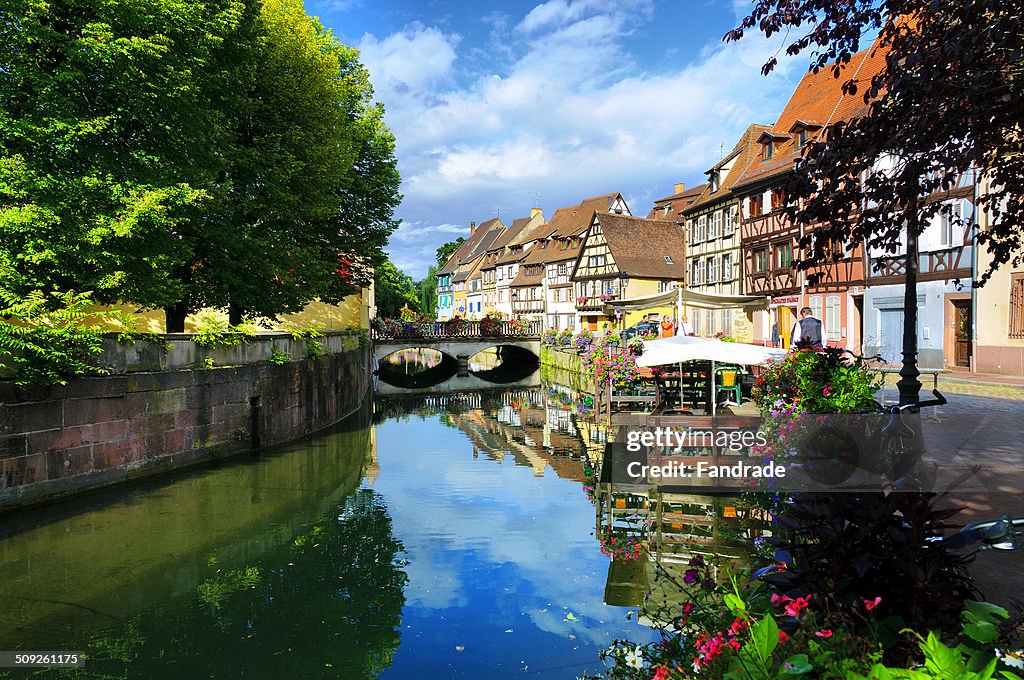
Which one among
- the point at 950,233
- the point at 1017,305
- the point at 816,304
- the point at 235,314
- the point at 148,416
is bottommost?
the point at 148,416

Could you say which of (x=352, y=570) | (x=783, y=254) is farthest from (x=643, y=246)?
(x=352, y=570)

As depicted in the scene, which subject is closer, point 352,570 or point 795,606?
point 795,606

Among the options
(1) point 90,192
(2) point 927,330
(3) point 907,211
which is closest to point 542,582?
(3) point 907,211

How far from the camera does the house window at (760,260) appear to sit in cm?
2998

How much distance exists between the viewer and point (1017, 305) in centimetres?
1894

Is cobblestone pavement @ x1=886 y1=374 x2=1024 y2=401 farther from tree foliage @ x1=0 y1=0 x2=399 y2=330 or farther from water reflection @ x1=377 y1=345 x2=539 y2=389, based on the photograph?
water reflection @ x1=377 y1=345 x2=539 y2=389

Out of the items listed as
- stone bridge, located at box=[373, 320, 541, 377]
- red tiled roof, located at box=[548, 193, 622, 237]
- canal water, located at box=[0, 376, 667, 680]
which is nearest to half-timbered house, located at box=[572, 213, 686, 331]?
stone bridge, located at box=[373, 320, 541, 377]

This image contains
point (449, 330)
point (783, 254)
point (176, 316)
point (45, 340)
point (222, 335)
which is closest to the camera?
point (45, 340)

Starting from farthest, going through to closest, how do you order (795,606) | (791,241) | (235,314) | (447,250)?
(447,250), (791,241), (235,314), (795,606)

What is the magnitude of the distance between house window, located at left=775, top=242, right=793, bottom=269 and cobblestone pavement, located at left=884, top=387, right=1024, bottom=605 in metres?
15.0

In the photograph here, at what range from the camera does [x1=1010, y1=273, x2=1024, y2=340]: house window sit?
61.7ft

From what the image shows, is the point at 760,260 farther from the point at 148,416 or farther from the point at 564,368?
the point at 148,416

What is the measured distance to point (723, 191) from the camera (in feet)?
112

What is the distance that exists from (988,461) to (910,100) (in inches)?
215
